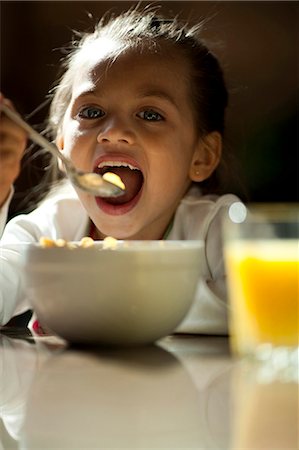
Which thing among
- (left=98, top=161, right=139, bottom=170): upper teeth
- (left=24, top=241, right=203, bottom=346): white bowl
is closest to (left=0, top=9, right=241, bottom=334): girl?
(left=98, top=161, right=139, bottom=170): upper teeth

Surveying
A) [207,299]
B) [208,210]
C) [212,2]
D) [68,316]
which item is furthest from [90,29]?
[68,316]

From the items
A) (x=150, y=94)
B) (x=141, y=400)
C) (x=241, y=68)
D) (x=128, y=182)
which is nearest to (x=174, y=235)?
(x=128, y=182)

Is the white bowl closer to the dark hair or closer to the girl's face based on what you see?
the girl's face

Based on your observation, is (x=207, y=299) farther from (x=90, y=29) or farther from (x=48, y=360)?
(x=90, y=29)

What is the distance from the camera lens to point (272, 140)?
165 cm

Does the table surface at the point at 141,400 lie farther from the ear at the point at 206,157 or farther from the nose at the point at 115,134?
the ear at the point at 206,157

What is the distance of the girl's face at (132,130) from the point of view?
1.27 metres

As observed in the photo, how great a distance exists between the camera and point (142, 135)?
50.5 inches

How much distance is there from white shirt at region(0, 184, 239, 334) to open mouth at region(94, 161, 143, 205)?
8cm

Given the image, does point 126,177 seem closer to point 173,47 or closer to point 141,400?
point 173,47

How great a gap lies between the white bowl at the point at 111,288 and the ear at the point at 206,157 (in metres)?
0.62

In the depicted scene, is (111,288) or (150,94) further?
(150,94)

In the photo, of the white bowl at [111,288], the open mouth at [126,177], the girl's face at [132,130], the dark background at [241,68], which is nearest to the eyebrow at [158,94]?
the girl's face at [132,130]

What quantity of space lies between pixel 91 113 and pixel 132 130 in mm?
90
